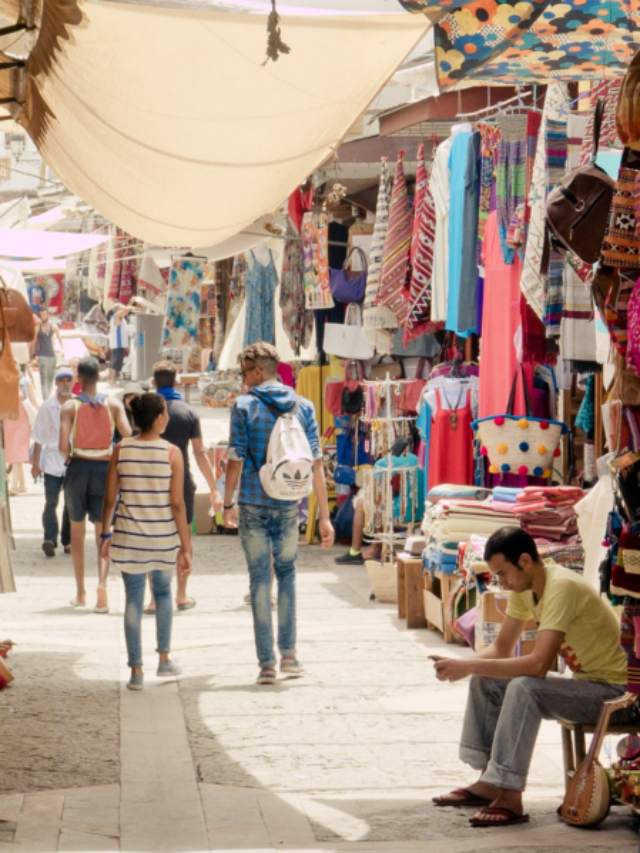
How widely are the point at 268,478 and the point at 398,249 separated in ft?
11.8

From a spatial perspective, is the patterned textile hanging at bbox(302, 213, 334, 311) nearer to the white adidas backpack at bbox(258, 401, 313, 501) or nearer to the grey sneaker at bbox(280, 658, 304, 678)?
the white adidas backpack at bbox(258, 401, 313, 501)

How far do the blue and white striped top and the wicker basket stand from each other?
297cm

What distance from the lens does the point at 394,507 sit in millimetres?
10688

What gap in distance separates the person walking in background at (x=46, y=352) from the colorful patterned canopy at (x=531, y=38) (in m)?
17.9

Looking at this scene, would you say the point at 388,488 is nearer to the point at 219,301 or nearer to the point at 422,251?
the point at 422,251

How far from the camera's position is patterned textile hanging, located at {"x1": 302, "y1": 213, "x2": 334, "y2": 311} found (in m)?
12.1

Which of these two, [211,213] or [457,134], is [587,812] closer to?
[211,213]

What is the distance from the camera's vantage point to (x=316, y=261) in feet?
39.9

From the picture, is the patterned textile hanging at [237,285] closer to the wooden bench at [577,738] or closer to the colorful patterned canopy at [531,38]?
the colorful patterned canopy at [531,38]

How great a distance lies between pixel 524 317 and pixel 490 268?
0.75 m

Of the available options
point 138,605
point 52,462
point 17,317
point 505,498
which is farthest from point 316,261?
point 17,317

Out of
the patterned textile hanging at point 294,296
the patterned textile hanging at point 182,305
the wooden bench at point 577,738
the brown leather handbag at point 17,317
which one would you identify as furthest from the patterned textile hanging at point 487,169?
the patterned textile hanging at point 182,305

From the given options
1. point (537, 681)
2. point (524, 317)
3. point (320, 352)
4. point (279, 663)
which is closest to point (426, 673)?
point (279, 663)

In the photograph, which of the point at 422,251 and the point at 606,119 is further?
the point at 422,251
